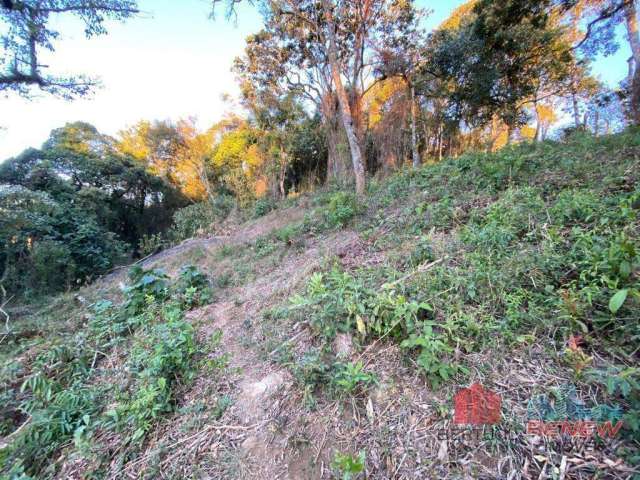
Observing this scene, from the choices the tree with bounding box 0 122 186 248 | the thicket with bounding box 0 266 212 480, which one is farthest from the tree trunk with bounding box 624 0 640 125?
the tree with bounding box 0 122 186 248

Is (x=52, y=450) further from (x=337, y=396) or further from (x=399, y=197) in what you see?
(x=399, y=197)

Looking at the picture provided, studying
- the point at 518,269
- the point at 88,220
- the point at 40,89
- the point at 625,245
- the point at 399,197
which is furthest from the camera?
the point at 88,220

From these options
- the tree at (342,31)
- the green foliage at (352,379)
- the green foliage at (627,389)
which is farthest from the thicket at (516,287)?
the tree at (342,31)

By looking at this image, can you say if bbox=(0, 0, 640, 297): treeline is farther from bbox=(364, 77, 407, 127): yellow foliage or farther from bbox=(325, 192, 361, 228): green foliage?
bbox=(325, 192, 361, 228): green foliage

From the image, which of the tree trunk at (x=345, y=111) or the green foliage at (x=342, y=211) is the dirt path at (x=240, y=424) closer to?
the green foliage at (x=342, y=211)

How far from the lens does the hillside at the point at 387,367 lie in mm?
1065

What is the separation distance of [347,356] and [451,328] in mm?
618

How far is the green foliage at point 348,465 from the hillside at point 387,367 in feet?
0.03

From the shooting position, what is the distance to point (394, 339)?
5.03 feet

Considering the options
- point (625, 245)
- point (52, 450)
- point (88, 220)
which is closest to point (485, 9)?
point (625, 245)

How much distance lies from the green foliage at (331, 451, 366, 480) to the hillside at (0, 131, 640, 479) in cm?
1

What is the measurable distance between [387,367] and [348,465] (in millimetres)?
532

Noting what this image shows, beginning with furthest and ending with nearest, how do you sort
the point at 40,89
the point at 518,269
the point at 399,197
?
the point at 40,89, the point at 399,197, the point at 518,269

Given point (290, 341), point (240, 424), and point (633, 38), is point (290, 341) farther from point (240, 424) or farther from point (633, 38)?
point (633, 38)
